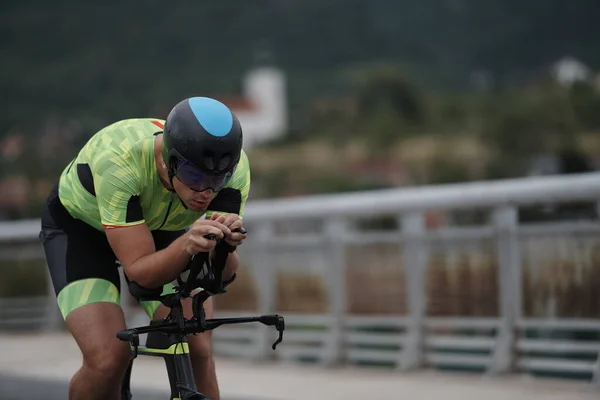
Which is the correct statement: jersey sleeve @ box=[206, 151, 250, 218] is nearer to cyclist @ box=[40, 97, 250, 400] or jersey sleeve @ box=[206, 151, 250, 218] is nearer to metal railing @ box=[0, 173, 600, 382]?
cyclist @ box=[40, 97, 250, 400]

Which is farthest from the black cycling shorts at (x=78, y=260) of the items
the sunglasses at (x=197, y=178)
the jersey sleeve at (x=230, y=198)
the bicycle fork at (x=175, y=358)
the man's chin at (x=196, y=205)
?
the sunglasses at (x=197, y=178)

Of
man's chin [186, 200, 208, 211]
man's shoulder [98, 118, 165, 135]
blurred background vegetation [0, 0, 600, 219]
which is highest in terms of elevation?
blurred background vegetation [0, 0, 600, 219]

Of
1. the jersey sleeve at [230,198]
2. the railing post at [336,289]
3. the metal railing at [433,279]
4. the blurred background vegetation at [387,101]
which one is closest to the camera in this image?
the jersey sleeve at [230,198]

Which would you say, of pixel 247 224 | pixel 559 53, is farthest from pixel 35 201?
pixel 247 224

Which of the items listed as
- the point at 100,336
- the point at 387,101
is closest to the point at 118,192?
the point at 100,336

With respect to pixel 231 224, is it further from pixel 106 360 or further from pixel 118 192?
pixel 106 360

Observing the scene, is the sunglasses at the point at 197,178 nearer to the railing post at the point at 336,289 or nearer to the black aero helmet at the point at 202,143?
the black aero helmet at the point at 202,143

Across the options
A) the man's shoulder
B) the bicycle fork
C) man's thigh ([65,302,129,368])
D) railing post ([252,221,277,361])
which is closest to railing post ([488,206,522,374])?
railing post ([252,221,277,361])

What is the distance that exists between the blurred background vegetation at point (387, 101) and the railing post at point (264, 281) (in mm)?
84541

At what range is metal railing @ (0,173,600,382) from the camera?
31.4 ft

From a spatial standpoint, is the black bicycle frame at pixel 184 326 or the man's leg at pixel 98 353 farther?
the man's leg at pixel 98 353

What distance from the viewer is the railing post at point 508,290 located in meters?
9.95

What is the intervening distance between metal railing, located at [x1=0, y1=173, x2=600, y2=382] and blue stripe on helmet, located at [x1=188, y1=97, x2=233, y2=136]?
191 inches

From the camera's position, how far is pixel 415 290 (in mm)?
11070
